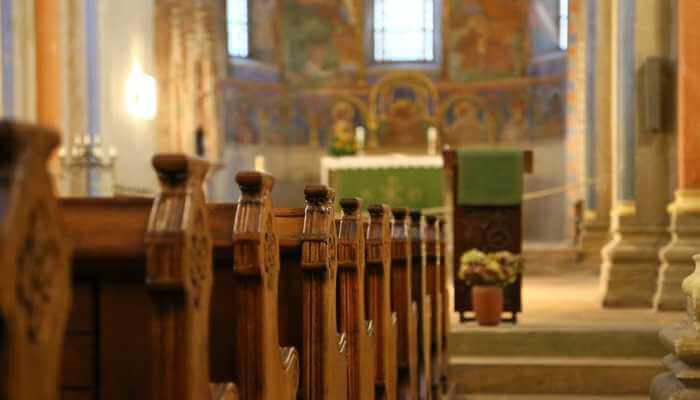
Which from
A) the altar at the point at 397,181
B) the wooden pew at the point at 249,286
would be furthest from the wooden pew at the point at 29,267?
the altar at the point at 397,181

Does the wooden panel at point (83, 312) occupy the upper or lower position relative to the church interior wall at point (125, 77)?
lower

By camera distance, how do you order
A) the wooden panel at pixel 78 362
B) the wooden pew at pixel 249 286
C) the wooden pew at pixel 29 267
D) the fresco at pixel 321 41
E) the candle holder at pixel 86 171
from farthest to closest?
the fresco at pixel 321 41
the candle holder at pixel 86 171
the wooden pew at pixel 249 286
the wooden panel at pixel 78 362
the wooden pew at pixel 29 267

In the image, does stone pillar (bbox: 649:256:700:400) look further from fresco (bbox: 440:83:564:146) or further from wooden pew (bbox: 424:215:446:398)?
fresco (bbox: 440:83:564:146)

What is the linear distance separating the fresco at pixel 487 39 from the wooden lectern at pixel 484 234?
8.58 m

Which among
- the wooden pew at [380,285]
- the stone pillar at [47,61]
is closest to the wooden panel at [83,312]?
the wooden pew at [380,285]

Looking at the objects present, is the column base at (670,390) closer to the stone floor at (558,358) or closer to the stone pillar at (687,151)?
the stone floor at (558,358)

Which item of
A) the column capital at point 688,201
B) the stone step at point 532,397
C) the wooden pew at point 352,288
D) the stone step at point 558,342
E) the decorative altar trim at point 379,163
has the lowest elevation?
the stone step at point 532,397

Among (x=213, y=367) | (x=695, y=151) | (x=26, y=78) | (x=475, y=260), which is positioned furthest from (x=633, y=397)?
(x=26, y=78)

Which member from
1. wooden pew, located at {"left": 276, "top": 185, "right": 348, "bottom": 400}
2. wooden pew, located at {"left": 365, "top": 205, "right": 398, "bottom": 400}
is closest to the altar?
wooden pew, located at {"left": 365, "top": 205, "right": 398, "bottom": 400}

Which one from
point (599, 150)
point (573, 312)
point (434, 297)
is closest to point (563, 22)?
point (599, 150)

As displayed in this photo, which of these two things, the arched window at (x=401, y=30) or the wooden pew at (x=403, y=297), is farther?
the arched window at (x=401, y=30)

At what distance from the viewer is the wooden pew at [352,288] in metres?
2.72

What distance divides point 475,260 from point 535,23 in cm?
948

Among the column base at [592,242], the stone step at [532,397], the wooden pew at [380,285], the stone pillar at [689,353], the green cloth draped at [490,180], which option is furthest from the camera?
the column base at [592,242]
